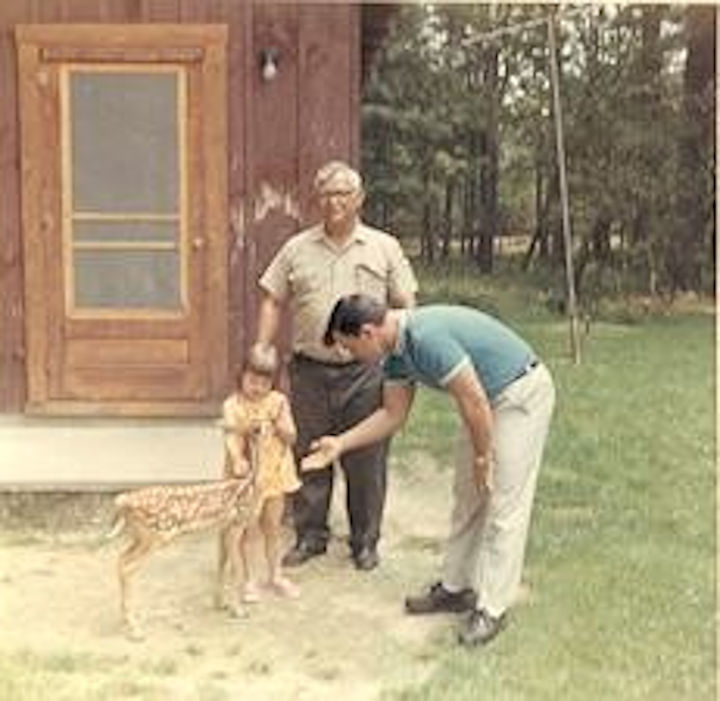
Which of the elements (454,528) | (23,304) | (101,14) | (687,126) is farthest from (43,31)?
(687,126)

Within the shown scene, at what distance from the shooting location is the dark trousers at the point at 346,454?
642cm

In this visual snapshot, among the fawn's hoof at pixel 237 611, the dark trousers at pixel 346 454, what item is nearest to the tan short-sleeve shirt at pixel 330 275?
the dark trousers at pixel 346 454

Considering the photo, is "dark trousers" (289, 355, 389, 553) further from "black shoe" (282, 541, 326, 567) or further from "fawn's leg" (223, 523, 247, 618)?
"fawn's leg" (223, 523, 247, 618)

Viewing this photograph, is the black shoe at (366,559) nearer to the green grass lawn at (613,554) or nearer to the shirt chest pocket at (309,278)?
the green grass lawn at (613,554)

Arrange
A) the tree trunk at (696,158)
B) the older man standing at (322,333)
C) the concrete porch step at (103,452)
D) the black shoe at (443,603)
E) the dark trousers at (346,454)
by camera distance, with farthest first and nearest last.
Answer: the tree trunk at (696,158) < the concrete porch step at (103,452) < the dark trousers at (346,454) < the older man standing at (322,333) < the black shoe at (443,603)

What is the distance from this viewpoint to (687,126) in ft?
63.9

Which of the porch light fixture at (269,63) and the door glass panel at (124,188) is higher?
the porch light fixture at (269,63)

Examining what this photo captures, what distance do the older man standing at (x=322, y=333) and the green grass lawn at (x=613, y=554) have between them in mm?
768

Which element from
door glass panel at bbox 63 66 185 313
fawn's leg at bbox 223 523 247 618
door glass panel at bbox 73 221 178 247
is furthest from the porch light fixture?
fawn's leg at bbox 223 523 247 618

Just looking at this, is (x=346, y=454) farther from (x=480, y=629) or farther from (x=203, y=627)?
(x=480, y=629)

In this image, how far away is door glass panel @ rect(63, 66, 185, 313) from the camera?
734cm

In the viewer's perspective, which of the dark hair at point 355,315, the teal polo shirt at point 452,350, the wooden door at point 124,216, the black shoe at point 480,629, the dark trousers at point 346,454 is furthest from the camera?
the wooden door at point 124,216

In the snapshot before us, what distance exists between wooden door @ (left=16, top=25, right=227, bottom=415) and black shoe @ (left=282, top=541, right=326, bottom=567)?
3.97 feet

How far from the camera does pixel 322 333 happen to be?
6328 mm
